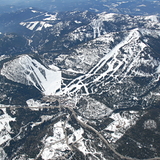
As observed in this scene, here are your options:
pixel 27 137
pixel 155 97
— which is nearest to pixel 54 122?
pixel 27 137

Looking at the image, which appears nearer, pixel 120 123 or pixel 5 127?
pixel 120 123

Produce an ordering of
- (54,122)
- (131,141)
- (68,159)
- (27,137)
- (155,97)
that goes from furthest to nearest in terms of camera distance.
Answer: (155,97)
(54,122)
(27,137)
(131,141)
(68,159)

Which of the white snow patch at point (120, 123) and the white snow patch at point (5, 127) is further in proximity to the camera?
the white snow patch at point (5, 127)

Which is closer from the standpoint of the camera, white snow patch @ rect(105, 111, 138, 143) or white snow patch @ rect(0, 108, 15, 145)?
white snow patch @ rect(105, 111, 138, 143)

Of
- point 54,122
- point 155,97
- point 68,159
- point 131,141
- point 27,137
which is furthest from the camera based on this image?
point 155,97

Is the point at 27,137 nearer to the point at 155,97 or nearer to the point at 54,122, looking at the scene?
the point at 54,122

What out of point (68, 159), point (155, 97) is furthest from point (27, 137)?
point (155, 97)

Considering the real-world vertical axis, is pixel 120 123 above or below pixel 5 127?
below

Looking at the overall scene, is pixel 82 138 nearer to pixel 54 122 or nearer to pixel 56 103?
pixel 54 122

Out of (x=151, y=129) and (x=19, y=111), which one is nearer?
(x=151, y=129)
